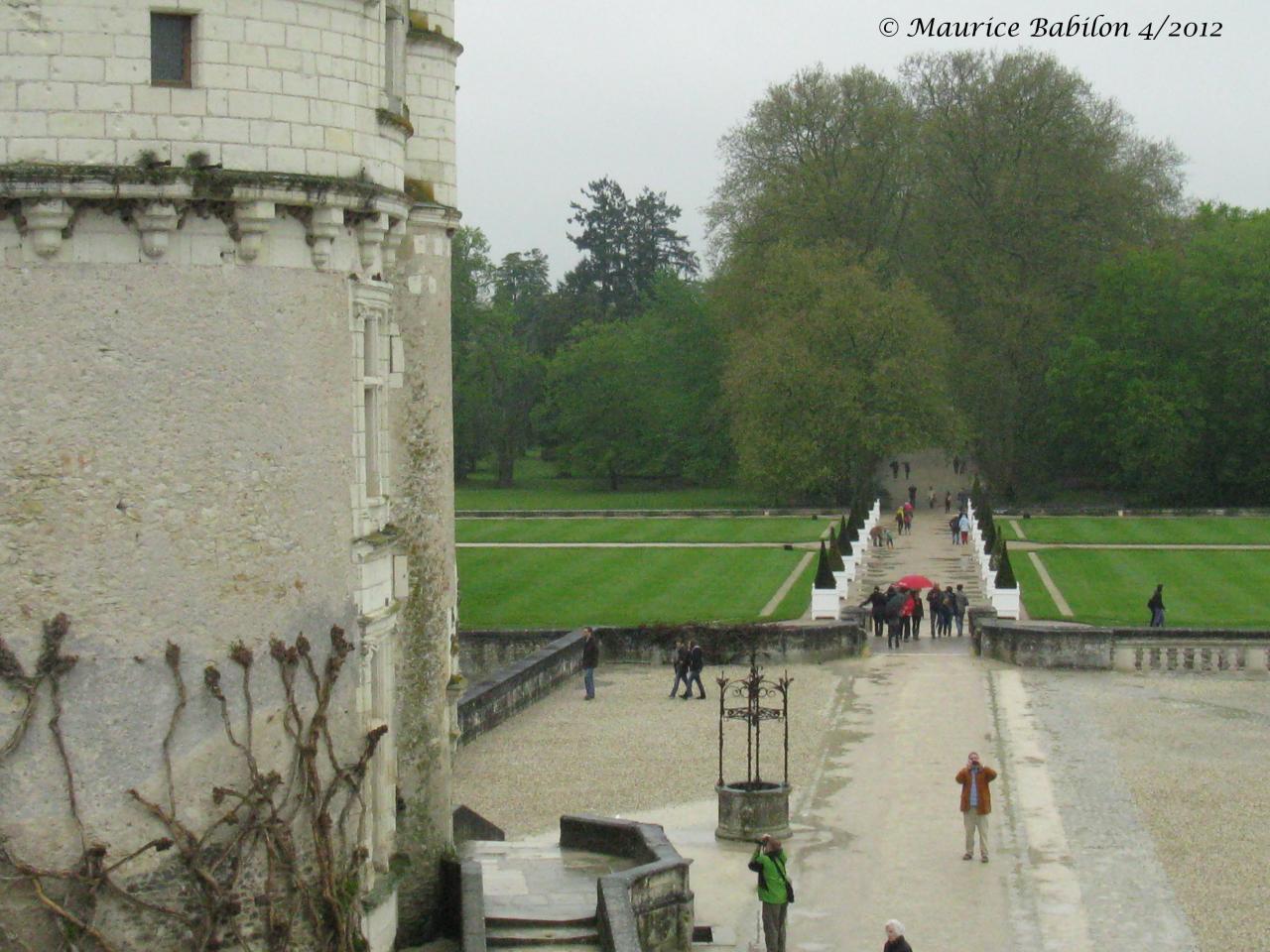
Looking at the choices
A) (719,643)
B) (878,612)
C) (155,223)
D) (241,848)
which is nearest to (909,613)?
(878,612)

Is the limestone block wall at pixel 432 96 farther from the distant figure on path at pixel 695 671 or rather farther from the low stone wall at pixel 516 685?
the distant figure on path at pixel 695 671

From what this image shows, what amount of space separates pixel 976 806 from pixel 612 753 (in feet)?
26.1

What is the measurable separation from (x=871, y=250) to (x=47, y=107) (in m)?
70.8

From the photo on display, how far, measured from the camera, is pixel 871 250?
81.6 m

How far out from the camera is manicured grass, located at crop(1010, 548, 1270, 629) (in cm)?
Result: 4328

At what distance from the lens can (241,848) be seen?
1327 centimetres

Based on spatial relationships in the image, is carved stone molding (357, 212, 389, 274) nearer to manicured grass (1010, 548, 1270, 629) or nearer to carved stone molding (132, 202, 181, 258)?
carved stone molding (132, 202, 181, 258)

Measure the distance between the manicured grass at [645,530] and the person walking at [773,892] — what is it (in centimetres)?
4195

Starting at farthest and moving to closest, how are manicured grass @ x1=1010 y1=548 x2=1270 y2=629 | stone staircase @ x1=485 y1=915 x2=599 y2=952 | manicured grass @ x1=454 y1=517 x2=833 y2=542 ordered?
manicured grass @ x1=454 y1=517 x2=833 y2=542
manicured grass @ x1=1010 y1=548 x2=1270 y2=629
stone staircase @ x1=485 y1=915 x2=599 y2=952

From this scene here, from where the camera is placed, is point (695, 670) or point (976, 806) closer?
point (976, 806)

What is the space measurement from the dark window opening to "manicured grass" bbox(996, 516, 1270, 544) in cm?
5008

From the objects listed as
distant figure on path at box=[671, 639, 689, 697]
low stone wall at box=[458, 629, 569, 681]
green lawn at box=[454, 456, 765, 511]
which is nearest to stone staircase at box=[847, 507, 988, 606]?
low stone wall at box=[458, 629, 569, 681]

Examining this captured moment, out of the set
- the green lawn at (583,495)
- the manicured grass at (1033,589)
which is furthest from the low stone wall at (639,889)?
the green lawn at (583,495)

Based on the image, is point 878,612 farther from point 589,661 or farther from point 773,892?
point 773,892
